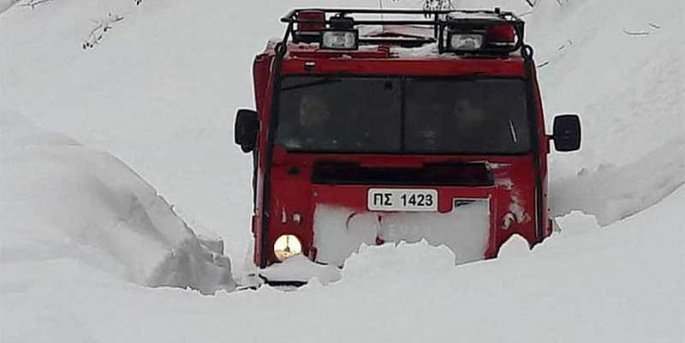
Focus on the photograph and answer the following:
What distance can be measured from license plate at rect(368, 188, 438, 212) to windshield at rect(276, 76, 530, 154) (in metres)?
0.38

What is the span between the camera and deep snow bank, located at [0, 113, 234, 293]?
259 inches

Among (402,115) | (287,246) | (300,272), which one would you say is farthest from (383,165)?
(300,272)

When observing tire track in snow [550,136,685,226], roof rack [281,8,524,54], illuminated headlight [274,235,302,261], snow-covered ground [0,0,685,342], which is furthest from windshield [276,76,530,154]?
tire track in snow [550,136,685,226]

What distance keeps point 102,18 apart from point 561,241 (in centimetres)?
1815

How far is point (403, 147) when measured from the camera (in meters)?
7.04

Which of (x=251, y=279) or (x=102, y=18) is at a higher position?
(x=251, y=279)

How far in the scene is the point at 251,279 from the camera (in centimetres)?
736

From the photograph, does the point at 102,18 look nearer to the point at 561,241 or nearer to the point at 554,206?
the point at 554,206

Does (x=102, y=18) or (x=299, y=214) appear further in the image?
(x=102, y=18)

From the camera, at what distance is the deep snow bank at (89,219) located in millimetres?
6582

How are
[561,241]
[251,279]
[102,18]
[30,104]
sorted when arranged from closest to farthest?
[561,241] → [251,279] → [30,104] → [102,18]

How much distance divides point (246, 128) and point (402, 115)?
3.06 feet

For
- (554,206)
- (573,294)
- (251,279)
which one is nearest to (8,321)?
(573,294)

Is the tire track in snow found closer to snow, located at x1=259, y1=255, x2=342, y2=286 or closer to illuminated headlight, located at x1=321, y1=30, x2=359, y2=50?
illuminated headlight, located at x1=321, y1=30, x2=359, y2=50
